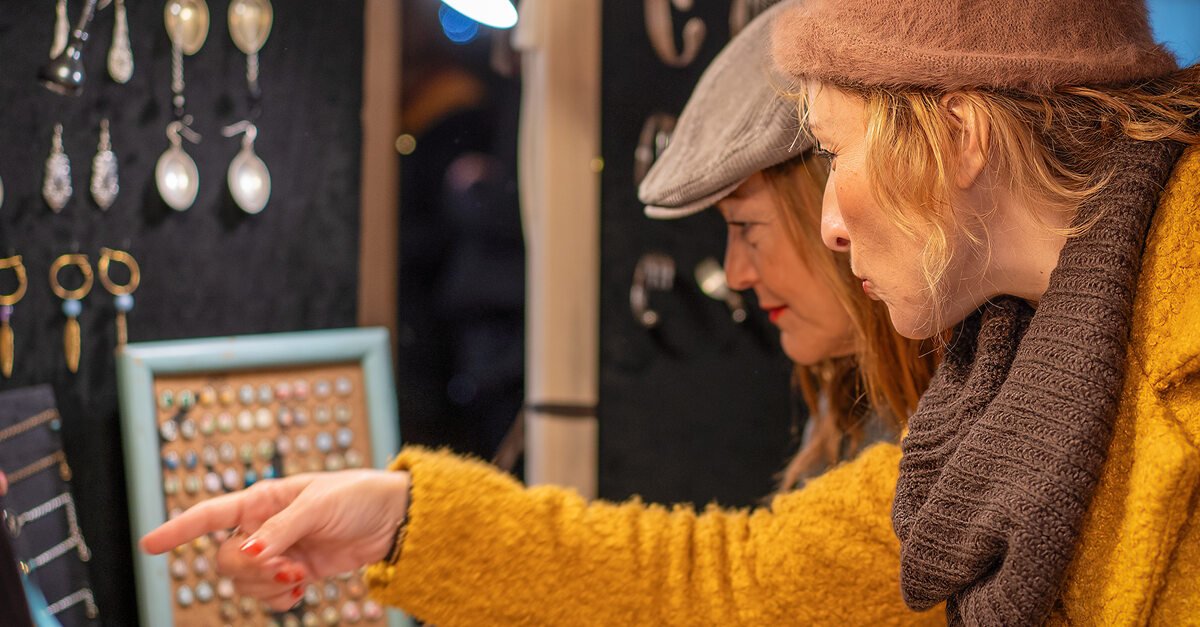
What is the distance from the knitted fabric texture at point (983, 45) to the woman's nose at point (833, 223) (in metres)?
0.09

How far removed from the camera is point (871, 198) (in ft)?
2.55

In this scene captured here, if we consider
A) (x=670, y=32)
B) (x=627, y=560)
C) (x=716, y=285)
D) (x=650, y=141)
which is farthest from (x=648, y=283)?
(x=627, y=560)

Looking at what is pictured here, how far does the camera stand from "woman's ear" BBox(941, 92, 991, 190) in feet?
2.44

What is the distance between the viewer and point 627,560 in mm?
1018

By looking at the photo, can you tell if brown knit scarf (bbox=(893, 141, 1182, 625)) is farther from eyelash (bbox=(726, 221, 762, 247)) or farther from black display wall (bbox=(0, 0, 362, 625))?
black display wall (bbox=(0, 0, 362, 625))

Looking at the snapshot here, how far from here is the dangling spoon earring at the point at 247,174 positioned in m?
1.15

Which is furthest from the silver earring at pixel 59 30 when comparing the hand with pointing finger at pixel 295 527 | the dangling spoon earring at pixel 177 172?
the hand with pointing finger at pixel 295 527

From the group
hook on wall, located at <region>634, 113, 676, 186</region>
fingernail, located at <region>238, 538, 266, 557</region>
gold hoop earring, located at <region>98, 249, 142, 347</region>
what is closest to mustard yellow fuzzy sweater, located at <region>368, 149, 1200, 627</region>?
fingernail, located at <region>238, 538, 266, 557</region>

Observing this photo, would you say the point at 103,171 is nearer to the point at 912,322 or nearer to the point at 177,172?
the point at 177,172

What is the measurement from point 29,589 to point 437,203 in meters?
0.67

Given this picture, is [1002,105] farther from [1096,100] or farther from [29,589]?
[29,589]

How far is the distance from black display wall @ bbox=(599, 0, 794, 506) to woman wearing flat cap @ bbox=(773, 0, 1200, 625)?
71 cm

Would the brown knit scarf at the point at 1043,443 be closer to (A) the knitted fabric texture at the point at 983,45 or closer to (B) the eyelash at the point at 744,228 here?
(A) the knitted fabric texture at the point at 983,45

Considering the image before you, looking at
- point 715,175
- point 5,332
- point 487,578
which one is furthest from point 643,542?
Result: point 5,332
